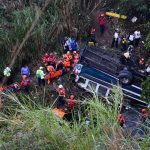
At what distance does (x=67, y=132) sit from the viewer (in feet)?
14.5

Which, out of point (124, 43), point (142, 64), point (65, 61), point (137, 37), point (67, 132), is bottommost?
point (65, 61)

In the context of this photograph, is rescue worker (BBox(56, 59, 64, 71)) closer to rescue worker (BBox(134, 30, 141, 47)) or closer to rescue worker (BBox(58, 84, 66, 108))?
rescue worker (BBox(58, 84, 66, 108))

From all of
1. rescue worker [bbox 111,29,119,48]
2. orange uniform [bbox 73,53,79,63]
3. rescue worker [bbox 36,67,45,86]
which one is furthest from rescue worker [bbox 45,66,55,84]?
rescue worker [bbox 111,29,119,48]

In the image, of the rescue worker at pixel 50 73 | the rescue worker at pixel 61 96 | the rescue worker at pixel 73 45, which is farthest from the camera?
the rescue worker at pixel 73 45

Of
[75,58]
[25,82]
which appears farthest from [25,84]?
[75,58]

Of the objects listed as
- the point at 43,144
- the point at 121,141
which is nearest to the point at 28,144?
the point at 43,144

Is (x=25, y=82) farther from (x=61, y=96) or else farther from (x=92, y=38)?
(x=92, y=38)

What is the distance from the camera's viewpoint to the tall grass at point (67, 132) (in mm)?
4102

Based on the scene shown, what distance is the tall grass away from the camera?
4102mm

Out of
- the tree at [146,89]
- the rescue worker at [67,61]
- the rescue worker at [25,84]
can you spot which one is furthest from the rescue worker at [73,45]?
the tree at [146,89]

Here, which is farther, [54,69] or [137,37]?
[137,37]

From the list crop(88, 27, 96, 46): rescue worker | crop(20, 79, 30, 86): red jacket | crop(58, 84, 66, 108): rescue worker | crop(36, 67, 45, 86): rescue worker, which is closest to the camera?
crop(58, 84, 66, 108): rescue worker

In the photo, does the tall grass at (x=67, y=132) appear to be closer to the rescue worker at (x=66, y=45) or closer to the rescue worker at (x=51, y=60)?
the rescue worker at (x=51, y=60)

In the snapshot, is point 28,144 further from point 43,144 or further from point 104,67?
point 104,67
